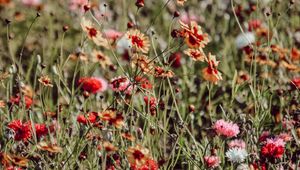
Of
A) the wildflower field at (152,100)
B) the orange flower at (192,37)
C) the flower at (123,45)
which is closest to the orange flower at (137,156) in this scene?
the wildflower field at (152,100)

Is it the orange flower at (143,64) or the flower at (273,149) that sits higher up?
the orange flower at (143,64)

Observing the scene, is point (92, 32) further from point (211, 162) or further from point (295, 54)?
point (295, 54)

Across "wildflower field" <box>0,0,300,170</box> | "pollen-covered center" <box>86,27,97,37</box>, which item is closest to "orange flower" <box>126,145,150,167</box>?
"wildflower field" <box>0,0,300,170</box>

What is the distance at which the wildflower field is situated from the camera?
5.90 ft

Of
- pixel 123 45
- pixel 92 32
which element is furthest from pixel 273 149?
pixel 123 45

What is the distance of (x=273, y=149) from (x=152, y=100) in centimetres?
39

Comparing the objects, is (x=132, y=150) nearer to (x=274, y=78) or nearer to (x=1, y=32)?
(x=274, y=78)

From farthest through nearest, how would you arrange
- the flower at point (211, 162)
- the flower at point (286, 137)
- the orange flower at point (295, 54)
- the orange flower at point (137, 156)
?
the orange flower at point (295, 54) < the flower at point (286, 137) < the flower at point (211, 162) < the orange flower at point (137, 156)

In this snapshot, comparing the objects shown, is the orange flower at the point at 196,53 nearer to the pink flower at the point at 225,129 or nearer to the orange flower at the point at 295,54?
the pink flower at the point at 225,129

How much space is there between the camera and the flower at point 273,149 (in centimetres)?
177

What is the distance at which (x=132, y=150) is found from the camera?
1.62 meters

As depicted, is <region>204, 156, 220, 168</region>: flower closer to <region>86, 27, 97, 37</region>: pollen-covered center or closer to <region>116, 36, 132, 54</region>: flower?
<region>86, 27, 97, 37</region>: pollen-covered center

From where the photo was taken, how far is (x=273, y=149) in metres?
1.78

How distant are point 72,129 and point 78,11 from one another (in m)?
1.45
